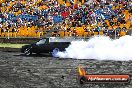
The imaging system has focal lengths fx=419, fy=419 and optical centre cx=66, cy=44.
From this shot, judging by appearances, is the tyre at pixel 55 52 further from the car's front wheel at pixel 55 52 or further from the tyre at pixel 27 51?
the tyre at pixel 27 51

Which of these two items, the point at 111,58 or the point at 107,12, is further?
the point at 107,12

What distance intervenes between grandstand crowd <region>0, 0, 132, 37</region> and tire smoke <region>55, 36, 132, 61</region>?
606 cm

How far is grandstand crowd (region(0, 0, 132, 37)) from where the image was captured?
1426 inches

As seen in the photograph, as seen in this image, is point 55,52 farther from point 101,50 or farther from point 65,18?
point 65,18

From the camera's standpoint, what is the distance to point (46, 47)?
3095cm

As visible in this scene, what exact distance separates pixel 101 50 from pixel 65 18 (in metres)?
11.3

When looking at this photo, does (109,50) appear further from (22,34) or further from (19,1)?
(19,1)

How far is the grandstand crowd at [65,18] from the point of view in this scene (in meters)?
36.2

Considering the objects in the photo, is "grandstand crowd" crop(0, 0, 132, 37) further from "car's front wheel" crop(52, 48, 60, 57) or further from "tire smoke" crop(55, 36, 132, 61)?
"tire smoke" crop(55, 36, 132, 61)

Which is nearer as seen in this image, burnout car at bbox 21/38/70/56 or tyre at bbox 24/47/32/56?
burnout car at bbox 21/38/70/56

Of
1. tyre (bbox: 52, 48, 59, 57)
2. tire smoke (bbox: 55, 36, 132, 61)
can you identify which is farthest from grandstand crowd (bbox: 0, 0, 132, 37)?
tire smoke (bbox: 55, 36, 132, 61)

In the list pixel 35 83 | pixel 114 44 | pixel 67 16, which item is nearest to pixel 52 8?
pixel 67 16

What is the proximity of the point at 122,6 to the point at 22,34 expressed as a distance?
31.4ft

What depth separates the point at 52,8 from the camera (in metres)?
41.0
